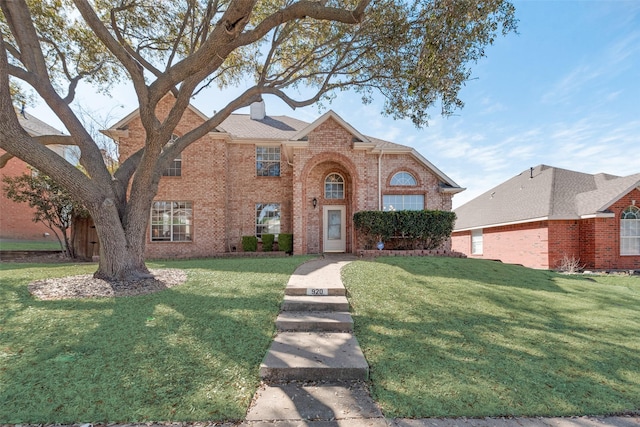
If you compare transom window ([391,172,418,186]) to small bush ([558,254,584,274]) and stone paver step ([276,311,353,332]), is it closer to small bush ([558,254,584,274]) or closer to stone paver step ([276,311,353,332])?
small bush ([558,254,584,274])

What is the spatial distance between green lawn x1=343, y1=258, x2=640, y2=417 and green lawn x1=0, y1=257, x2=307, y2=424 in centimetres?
177

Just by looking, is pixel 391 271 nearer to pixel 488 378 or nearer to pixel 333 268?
pixel 333 268

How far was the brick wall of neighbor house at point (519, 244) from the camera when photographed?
13.6m

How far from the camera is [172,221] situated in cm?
1355

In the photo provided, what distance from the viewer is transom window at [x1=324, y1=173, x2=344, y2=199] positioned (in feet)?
45.6

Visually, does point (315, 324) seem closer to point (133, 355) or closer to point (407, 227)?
point (133, 355)

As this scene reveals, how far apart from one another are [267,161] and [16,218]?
692 inches

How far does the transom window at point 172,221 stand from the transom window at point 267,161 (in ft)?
13.0

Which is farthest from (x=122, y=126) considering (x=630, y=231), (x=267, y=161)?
(x=630, y=231)

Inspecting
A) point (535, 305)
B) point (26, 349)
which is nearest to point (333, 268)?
point (535, 305)

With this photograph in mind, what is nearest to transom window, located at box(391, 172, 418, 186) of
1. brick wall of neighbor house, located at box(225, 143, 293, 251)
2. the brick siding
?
the brick siding

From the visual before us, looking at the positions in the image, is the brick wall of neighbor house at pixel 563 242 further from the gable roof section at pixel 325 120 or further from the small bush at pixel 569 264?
the gable roof section at pixel 325 120

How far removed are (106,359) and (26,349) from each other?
A: 1.18m

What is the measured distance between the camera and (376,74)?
8.90m
